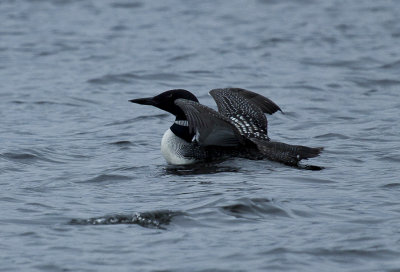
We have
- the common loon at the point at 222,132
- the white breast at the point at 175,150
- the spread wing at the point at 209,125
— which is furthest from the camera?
the white breast at the point at 175,150

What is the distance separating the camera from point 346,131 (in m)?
8.84

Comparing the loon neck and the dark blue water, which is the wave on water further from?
the loon neck

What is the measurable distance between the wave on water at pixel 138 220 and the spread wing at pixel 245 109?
1.98 metres

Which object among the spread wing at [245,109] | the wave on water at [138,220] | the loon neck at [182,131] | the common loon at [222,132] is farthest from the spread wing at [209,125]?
the wave on water at [138,220]

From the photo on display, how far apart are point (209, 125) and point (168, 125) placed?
9.09ft

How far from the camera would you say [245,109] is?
7824 mm

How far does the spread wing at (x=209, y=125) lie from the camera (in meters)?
6.64

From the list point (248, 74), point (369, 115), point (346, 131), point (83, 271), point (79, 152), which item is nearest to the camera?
point (83, 271)

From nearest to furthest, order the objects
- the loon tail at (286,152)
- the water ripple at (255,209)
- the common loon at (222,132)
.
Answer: the water ripple at (255,209)
the common loon at (222,132)
the loon tail at (286,152)

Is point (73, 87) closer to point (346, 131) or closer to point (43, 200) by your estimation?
point (346, 131)

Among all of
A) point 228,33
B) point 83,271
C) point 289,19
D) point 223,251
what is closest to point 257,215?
point 223,251

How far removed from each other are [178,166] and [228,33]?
798cm

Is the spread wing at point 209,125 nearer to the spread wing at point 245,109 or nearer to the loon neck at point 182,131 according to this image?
the loon neck at point 182,131

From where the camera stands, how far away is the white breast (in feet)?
24.3
